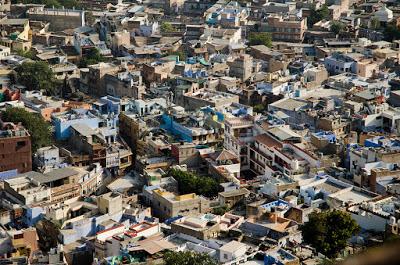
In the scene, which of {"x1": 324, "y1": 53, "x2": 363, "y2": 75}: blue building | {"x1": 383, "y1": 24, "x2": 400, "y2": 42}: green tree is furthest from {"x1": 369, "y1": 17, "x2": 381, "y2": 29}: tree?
{"x1": 324, "y1": 53, "x2": 363, "y2": 75}: blue building

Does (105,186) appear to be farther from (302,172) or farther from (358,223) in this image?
(358,223)

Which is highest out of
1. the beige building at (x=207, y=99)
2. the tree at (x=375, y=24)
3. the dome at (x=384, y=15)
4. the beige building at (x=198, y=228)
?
the dome at (x=384, y=15)

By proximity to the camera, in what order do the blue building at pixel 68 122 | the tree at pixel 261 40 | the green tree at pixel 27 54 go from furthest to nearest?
the tree at pixel 261 40 → the green tree at pixel 27 54 → the blue building at pixel 68 122

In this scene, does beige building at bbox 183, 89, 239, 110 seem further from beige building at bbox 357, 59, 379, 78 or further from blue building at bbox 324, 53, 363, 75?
beige building at bbox 357, 59, 379, 78

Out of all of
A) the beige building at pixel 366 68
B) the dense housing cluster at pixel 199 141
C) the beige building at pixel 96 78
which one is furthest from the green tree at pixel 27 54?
the beige building at pixel 366 68

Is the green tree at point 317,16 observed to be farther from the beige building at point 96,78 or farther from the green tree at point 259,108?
the green tree at point 259,108

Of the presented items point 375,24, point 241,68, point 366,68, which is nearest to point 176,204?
point 241,68
